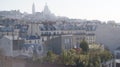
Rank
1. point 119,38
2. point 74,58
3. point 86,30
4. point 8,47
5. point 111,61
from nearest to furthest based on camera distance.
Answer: point 74,58 < point 111,61 < point 8,47 < point 119,38 < point 86,30

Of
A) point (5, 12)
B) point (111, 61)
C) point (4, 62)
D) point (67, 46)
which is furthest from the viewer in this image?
point (5, 12)

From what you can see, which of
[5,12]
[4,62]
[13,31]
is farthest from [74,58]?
[5,12]

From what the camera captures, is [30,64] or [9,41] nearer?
[30,64]

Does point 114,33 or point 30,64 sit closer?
point 30,64

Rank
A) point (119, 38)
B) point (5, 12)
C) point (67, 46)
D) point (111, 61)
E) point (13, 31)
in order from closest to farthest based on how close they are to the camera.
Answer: point (111, 61) → point (67, 46) → point (119, 38) → point (13, 31) → point (5, 12)

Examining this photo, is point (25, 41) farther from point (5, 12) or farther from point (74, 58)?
point (5, 12)

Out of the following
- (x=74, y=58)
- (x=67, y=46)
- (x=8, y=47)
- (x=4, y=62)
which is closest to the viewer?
(x=4, y=62)

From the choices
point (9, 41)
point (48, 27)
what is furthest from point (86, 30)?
point (9, 41)

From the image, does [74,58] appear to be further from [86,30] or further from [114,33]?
[86,30]
